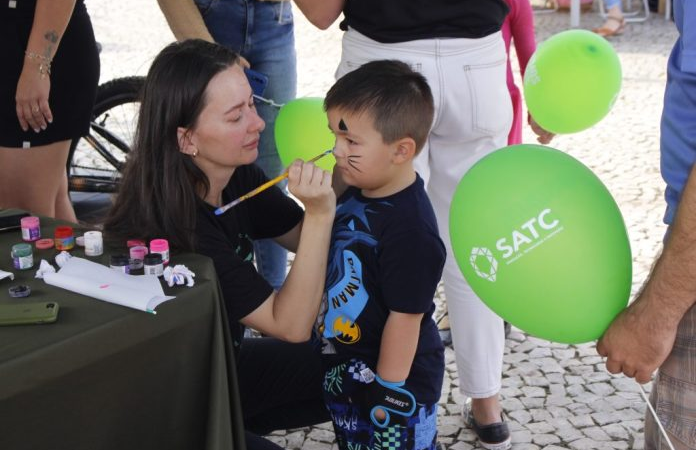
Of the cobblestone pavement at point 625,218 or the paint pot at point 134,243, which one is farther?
the cobblestone pavement at point 625,218

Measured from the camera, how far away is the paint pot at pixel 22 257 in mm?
1658

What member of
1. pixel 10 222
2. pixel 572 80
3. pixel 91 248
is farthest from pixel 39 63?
pixel 572 80

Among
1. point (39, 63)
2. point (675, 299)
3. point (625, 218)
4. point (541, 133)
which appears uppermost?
point (39, 63)

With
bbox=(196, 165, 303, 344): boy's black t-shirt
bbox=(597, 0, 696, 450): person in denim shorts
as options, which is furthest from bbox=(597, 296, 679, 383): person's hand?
bbox=(196, 165, 303, 344): boy's black t-shirt

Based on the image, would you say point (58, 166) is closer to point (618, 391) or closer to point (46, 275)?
point (46, 275)

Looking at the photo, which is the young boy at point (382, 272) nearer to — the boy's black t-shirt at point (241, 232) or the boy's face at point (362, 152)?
the boy's face at point (362, 152)

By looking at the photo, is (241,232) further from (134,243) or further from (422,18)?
(422,18)

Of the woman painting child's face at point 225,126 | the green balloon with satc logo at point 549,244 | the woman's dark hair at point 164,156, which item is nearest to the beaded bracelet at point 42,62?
the woman's dark hair at point 164,156

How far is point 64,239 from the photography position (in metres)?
1.77

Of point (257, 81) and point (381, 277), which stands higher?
point (257, 81)

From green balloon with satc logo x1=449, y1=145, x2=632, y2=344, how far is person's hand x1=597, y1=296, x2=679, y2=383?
43 mm

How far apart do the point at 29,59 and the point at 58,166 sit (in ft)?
1.17

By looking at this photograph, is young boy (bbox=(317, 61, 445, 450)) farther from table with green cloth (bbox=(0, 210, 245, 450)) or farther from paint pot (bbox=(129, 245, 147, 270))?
paint pot (bbox=(129, 245, 147, 270))

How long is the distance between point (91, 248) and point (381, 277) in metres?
0.60
